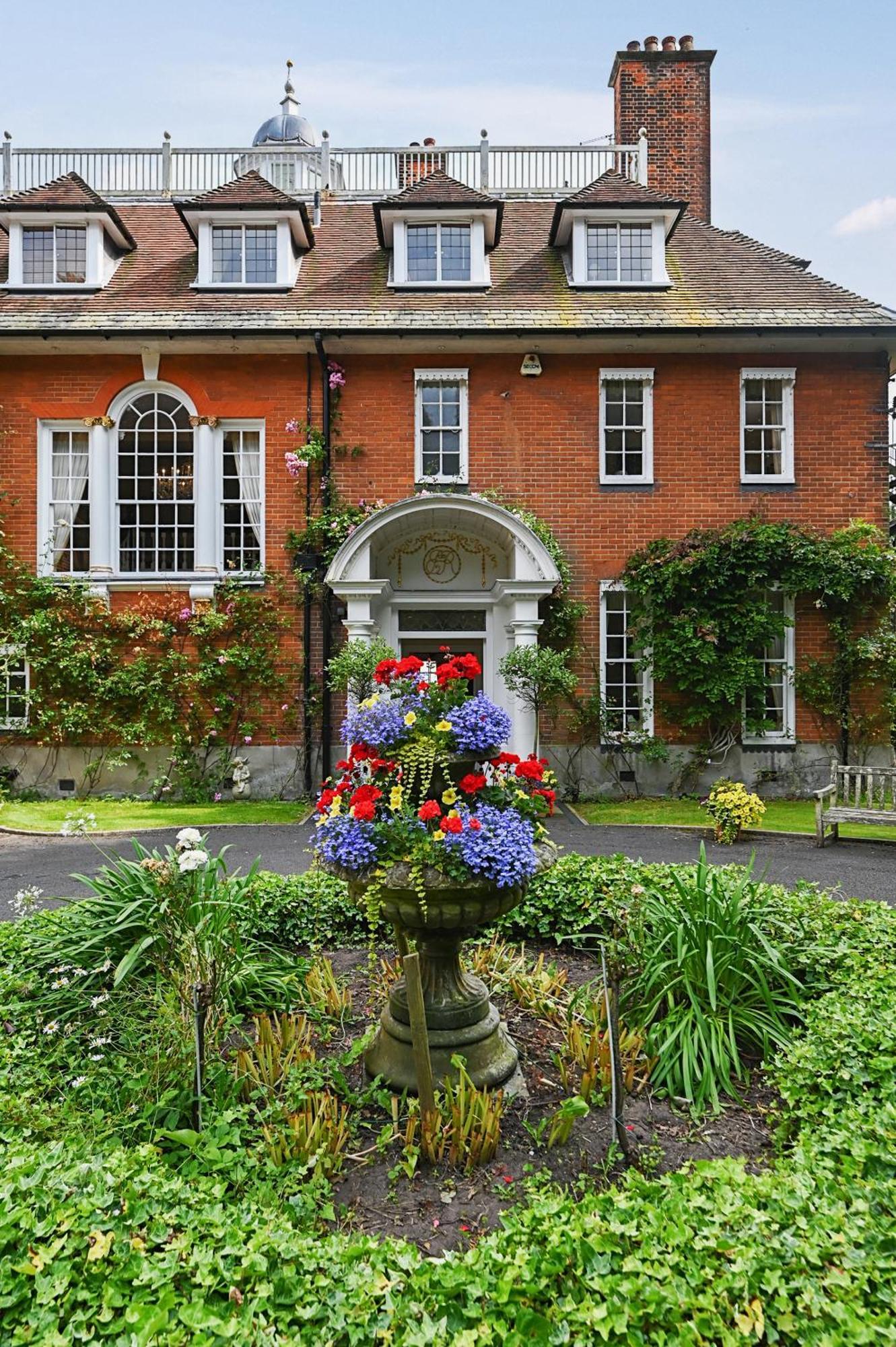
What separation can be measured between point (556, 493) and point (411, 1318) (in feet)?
40.2

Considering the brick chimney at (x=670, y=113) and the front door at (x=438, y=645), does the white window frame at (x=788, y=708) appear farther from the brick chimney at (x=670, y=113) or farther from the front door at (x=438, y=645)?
the brick chimney at (x=670, y=113)

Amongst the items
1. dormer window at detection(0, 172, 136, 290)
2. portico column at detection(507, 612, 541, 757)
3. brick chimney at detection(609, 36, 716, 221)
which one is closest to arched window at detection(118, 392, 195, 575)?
dormer window at detection(0, 172, 136, 290)

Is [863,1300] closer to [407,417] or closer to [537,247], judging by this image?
[407,417]

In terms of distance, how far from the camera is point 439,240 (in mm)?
14086

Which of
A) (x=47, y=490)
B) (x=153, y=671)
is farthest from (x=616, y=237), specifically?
(x=153, y=671)

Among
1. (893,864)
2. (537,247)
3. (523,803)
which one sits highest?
(537,247)

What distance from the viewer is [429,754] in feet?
12.8

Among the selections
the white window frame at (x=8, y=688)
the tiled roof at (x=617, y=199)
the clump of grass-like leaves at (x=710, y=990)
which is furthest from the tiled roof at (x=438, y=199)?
the clump of grass-like leaves at (x=710, y=990)

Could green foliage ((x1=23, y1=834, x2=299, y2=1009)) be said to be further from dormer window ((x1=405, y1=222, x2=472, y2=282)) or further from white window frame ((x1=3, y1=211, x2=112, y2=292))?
white window frame ((x1=3, y1=211, x2=112, y2=292))

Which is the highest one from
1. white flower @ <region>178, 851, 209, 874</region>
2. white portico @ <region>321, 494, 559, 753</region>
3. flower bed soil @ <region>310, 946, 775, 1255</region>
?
white portico @ <region>321, 494, 559, 753</region>

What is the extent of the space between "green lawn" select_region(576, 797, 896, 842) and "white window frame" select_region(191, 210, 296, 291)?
10.4m

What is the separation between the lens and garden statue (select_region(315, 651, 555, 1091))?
370 centimetres

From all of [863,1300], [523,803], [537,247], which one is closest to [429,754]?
[523,803]

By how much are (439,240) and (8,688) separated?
10.5m
